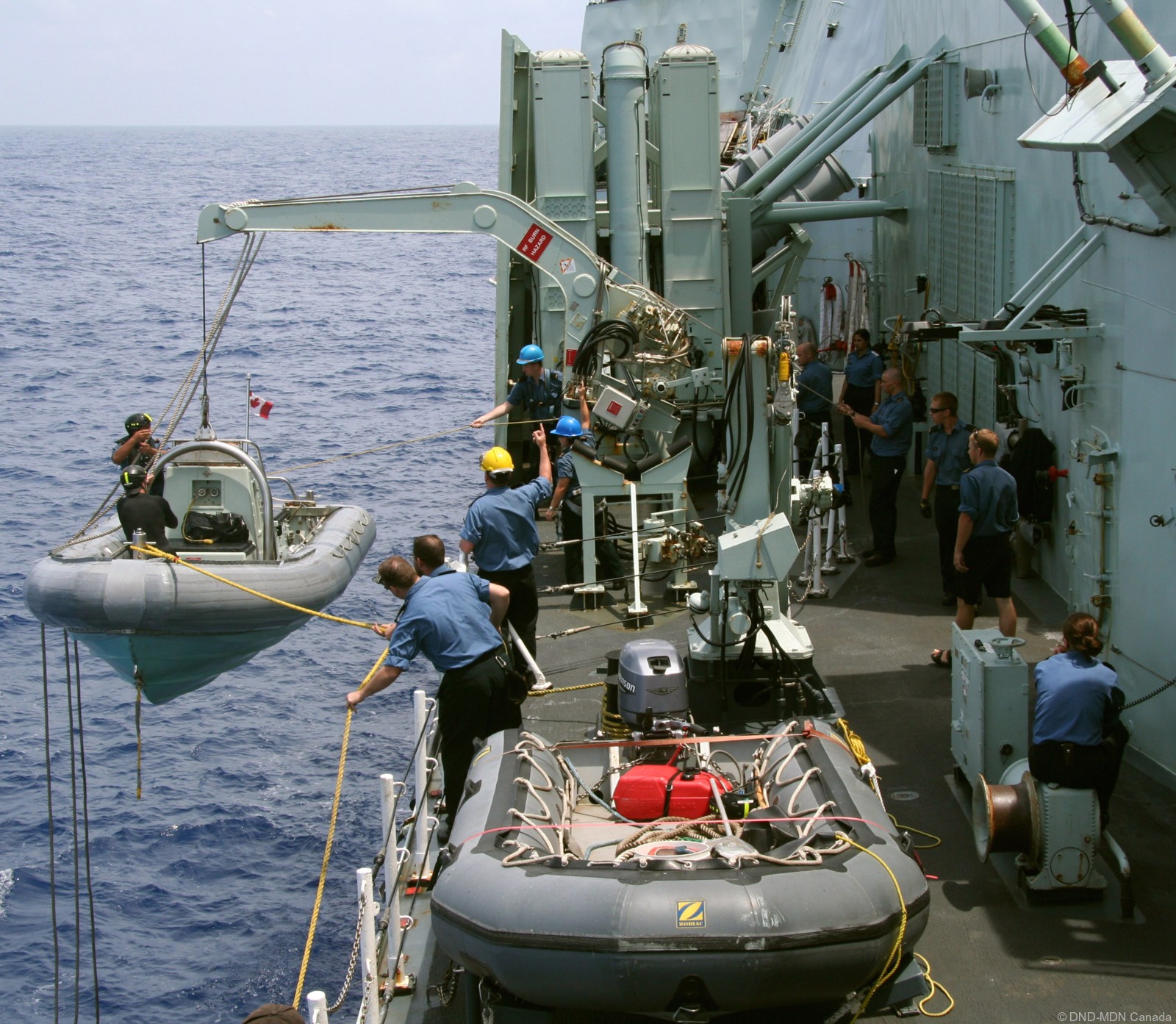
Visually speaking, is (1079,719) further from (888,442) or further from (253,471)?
(253,471)

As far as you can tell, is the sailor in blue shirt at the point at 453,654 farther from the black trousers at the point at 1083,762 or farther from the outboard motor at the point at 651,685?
the black trousers at the point at 1083,762

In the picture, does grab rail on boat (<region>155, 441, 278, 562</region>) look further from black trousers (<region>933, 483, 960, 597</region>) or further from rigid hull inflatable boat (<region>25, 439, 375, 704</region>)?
black trousers (<region>933, 483, 960, 597</region>)

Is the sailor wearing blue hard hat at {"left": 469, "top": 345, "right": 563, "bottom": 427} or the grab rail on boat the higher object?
the sailor wearing blue hard hat at {"left": 469, "top": 345, "right": 563, "bottom": 427}

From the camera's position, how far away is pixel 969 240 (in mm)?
11734

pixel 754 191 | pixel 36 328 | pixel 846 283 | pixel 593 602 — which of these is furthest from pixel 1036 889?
pixel 36 328

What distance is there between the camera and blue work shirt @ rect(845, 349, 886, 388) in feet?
40.6

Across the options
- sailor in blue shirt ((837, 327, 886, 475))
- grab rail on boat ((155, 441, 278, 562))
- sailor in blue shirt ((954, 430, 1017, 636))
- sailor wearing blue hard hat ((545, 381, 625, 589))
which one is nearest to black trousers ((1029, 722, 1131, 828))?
sailor in blue shirt ((954, 430, 1017, 636))

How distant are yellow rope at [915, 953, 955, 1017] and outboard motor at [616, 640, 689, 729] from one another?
1565 millimetres

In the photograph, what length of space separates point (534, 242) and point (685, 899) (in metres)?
6.41

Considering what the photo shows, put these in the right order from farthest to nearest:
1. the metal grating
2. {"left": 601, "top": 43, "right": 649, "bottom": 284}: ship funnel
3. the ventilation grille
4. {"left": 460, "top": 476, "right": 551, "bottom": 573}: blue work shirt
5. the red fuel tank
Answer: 1. the ventilation grille
2. {"left": 601, "top": 43, "right": 649, "bottom": 284}: ship funnel
3. the metal grating
4. {"left": 460, "top": 476, "right": 551, "bottom": 573}: blue work shirt
5. the red fuel tank

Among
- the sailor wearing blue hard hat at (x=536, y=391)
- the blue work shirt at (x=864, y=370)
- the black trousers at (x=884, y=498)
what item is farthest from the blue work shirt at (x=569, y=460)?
the blue work shirt at (x=864, y=370)

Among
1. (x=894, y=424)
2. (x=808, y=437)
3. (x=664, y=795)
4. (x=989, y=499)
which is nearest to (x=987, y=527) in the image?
(x=989, y=499)

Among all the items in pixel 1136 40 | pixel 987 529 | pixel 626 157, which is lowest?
pixel 987 529

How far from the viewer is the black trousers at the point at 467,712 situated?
6.47 metres
